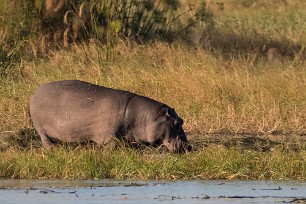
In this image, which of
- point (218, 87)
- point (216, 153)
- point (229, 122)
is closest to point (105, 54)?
point (218, 87)

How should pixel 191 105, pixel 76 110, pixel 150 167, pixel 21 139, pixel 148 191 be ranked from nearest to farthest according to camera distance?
pixel 148 191
pixel 150 167
pixel 76 110
pixel 21 139
pixel 191 105

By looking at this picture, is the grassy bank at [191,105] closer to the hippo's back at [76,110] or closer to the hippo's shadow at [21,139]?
the hippo's shadow at [21,139]

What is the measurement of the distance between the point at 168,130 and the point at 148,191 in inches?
90.6

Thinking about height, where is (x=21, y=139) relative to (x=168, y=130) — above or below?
below

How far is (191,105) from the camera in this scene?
11.2m

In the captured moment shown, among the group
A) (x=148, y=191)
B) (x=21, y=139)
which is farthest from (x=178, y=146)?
(x=148, y=191)

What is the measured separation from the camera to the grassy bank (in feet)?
26.0

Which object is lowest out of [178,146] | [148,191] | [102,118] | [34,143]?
[34,143]

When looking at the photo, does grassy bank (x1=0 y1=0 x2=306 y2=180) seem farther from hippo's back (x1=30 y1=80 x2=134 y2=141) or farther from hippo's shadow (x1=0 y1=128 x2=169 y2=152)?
hippo's back (x1=30 y1=80 x2=134 y2=141)

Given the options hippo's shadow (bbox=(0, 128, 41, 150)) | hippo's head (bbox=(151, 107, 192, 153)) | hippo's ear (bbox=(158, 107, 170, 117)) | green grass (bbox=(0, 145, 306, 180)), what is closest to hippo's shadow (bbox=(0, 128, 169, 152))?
hippo's shadow (bbox=(0, 128, 41, 150))

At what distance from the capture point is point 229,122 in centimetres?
1057

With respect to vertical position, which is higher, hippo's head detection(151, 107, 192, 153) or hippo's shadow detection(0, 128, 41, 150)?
hippo's head detection(151, 107, 192, 153)

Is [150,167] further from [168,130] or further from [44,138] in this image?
[44,138]

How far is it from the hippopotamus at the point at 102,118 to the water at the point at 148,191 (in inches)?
67.4
